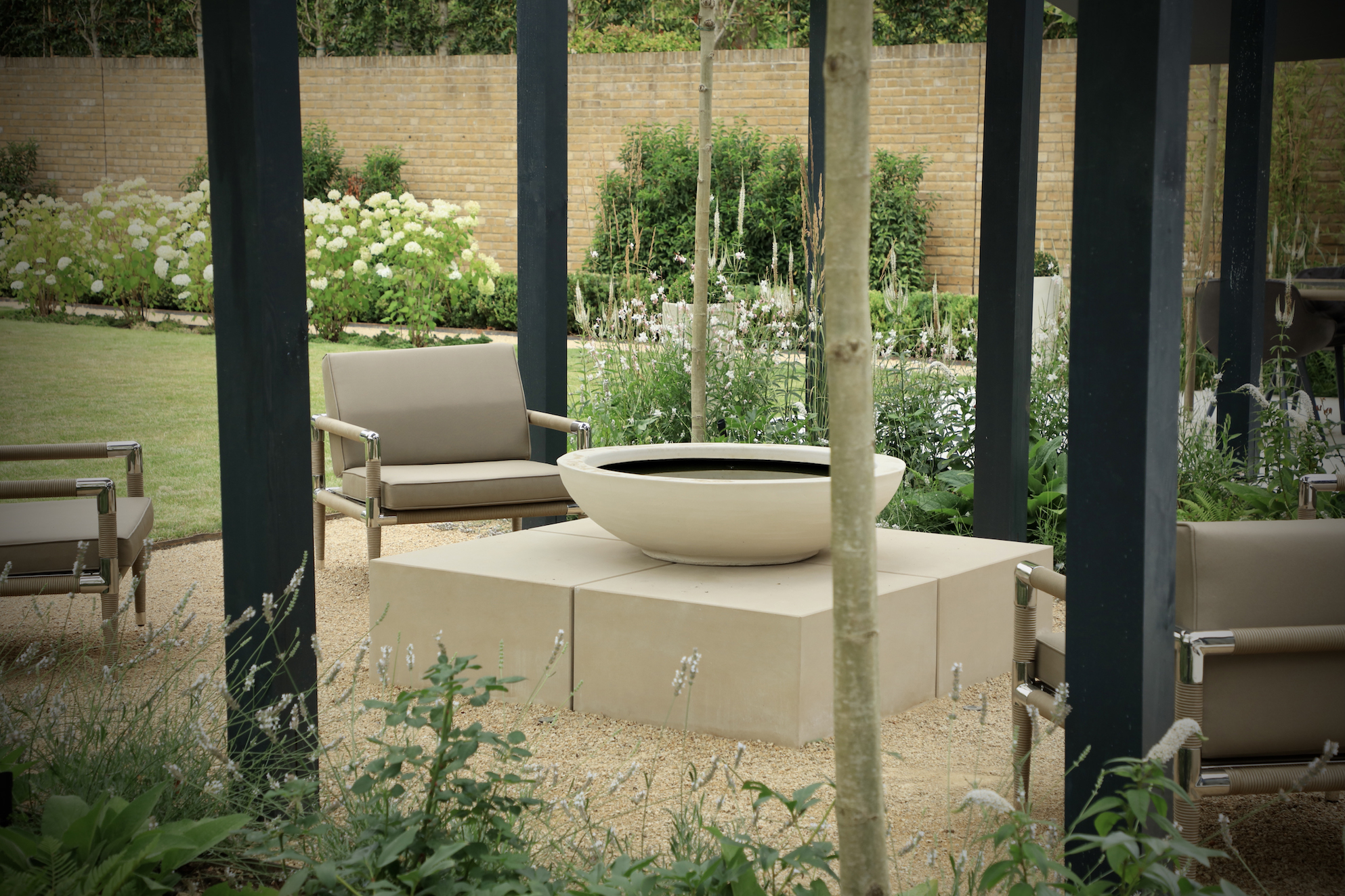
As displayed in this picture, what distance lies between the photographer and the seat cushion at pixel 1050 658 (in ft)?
7.09

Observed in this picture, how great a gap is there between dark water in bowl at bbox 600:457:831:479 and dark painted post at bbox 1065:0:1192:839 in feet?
5.52

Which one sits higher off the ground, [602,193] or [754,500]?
[602,193]

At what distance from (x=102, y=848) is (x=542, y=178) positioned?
3.45m

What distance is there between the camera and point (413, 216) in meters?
11.2

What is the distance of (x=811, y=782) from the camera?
2.48 meters

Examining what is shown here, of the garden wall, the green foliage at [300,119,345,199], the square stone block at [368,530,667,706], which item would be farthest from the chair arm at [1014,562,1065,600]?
the green foliage at [300,119,345,199]

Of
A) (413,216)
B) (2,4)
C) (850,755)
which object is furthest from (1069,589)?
(2,4)

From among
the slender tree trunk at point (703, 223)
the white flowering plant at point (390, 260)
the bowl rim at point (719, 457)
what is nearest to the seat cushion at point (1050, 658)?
the bowl rim at point (719, 457)

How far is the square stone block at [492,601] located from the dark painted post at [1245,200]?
10.00 feet

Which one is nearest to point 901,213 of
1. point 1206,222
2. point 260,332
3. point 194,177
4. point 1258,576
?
point 1206,222

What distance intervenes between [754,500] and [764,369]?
2337 millimetres

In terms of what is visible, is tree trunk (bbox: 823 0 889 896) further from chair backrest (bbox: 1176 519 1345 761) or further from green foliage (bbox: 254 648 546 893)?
chair backrest (bbox: 1176 519 1345 761)

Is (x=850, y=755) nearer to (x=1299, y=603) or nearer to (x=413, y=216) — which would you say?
(x=1299, y=603)

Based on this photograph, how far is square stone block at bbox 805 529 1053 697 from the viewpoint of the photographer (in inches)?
123
